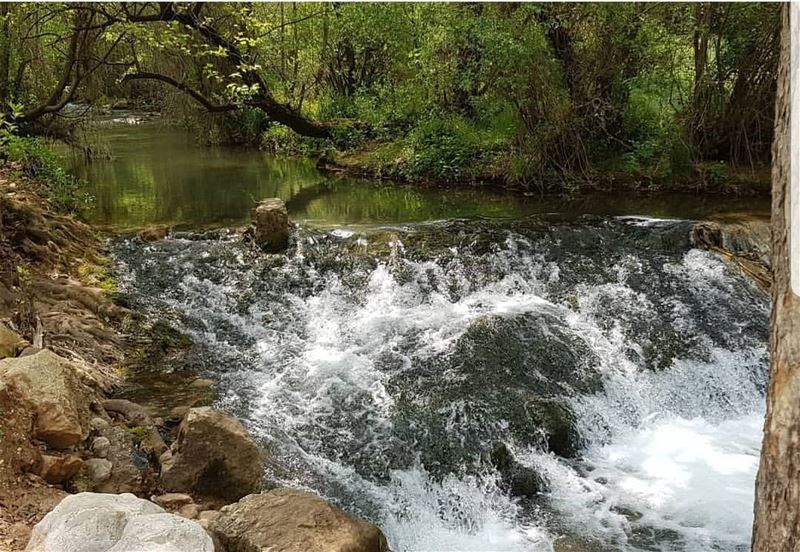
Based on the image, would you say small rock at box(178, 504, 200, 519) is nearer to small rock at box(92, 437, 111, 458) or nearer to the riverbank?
small rock at box(92, 437, 111, 458)

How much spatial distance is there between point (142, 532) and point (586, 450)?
3.76 m

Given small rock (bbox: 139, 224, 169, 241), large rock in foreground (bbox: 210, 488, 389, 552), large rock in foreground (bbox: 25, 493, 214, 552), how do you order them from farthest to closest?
small rock (bbox: 139, 224, 169, 241) → large rock in foreground (bbox: 210, 488, 389, 552) → large rock in foreground (bbox: 25, 493, 214, 552)

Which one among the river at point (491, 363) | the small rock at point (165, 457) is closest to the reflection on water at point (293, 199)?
the river at point (491, 363)

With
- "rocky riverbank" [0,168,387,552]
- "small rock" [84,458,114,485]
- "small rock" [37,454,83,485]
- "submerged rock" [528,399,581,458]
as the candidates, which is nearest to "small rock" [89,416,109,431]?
"rocky riverbank" [0,168,387,552]

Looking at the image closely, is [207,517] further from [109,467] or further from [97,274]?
[97,274]

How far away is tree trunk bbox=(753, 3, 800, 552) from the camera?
164 cm

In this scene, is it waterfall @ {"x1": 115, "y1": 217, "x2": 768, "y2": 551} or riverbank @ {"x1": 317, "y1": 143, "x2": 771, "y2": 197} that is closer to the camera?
waterfall @ {"x1": 115, "y1": 217, "x2": 768, "y2": 551}

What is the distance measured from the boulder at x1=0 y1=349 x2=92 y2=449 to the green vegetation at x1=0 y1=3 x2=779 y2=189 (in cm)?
539

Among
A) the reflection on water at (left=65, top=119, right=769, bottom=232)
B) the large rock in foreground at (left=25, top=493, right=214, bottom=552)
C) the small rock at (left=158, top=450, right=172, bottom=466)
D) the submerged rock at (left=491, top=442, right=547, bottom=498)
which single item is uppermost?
the reflection on water at (left=65, top=119, right=769, bottom=232)

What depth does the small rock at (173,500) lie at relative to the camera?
157 inches

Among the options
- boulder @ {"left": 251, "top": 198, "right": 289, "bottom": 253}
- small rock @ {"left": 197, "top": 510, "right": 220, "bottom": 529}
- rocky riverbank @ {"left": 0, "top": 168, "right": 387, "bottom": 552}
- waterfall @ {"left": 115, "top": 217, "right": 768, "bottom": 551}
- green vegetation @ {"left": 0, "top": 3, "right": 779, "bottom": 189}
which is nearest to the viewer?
rocky riverbank @ {"left": 0, "top": 168, "right": 387, "bottom": 552}

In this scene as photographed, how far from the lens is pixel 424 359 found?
20.2 feet

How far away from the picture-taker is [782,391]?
1671mm

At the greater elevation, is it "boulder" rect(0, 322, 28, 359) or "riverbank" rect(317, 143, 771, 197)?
"riverbank" rect(317, 143, 771, 197)
